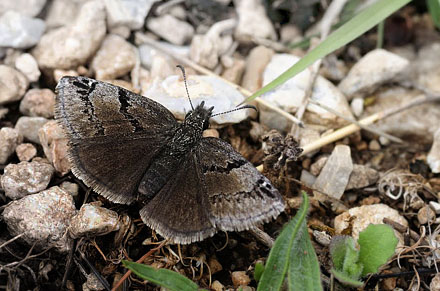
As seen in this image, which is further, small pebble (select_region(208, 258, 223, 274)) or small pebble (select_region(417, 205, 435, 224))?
small pebble (select_region(417, 205, 435, 224))

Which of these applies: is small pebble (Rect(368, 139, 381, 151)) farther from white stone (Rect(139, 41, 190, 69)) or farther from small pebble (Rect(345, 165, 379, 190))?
white stone (Rect(139, 41, 190, 69))

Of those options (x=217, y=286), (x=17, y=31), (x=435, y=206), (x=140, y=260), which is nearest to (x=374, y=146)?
(x=435, y=206)

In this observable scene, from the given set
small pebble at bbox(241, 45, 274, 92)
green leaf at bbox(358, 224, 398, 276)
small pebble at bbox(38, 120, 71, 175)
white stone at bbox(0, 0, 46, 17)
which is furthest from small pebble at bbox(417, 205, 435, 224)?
white stone at bbox(0, 0, 46, 17)

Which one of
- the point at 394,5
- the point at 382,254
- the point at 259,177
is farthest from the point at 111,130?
the point at 394,5

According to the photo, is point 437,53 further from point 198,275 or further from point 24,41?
point 24,41

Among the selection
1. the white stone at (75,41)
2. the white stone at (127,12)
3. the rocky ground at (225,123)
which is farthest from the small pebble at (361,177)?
the white stone at (75,41)

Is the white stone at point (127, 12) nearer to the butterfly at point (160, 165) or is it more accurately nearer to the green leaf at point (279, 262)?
the butterfly at point (160, 165)

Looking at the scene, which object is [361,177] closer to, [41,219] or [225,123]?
[225,123]
